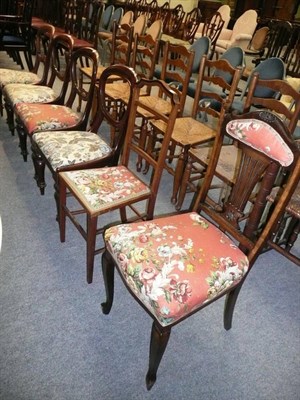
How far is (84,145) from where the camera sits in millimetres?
1689

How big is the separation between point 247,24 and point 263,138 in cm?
571

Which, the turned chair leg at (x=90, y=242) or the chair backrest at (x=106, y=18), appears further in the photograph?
the chair backrest at (x=106, y=18)

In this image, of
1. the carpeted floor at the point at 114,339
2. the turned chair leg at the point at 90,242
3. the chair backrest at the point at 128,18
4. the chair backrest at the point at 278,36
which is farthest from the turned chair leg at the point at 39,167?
the chair backrest at the point at 128,18

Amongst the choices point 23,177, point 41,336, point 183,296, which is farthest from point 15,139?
point 183,296

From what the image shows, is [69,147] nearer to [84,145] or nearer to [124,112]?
[84,145]

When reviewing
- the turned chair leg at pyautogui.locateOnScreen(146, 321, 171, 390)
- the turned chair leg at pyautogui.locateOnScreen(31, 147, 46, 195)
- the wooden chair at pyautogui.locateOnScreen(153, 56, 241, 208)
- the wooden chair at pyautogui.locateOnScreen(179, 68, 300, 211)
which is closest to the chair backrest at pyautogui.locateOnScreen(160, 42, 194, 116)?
the wooden chair at pyautogui.locateOnScreen(153, 56, 241, 208)

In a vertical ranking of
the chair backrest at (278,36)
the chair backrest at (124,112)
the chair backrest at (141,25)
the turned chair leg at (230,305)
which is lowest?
the turned chair leg at (230,305)

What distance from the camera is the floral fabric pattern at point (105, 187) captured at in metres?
1.34

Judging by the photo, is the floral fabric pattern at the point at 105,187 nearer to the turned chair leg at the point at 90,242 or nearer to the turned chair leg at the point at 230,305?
the turned chair leg at the point at 90,242

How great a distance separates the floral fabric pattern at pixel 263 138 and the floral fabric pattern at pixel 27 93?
1697mm

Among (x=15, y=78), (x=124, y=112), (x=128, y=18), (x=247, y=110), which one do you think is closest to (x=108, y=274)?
(x=124, y=112)

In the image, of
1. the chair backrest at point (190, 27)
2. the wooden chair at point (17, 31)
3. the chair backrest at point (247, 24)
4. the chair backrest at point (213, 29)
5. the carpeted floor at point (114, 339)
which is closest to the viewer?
the carpeted floor at point (114, 339)

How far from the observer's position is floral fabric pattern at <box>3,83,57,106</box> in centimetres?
223

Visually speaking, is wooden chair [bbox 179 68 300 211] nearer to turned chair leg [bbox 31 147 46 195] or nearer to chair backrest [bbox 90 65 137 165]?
chair backrest [bbox 90 65 137 165]
